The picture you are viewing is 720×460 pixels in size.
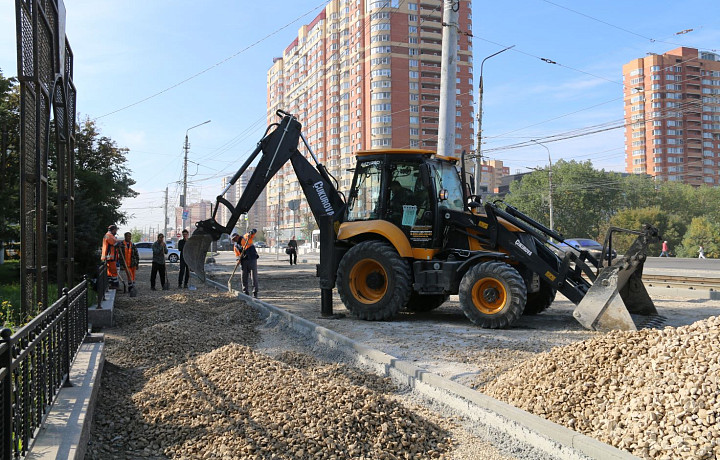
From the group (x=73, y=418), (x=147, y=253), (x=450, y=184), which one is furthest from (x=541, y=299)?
(x=147, y=253)

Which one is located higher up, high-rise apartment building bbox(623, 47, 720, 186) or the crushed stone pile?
high-rise apartment building bbox(623, 47, 720, 186)

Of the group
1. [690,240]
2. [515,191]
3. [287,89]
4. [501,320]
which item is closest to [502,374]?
[501,320]

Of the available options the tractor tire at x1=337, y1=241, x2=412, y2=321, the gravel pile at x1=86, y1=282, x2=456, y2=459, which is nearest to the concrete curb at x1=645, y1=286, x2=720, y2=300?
the tractor tire at x1=337, y1=241, x2=412, y2=321

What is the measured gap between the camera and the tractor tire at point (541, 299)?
10.4 meters

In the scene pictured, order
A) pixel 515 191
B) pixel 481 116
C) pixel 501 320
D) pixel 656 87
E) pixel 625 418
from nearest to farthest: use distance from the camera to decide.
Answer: pixel 625 418
pixel 501 320
pixel 481 116
pixel 515 191
pixel 656 87

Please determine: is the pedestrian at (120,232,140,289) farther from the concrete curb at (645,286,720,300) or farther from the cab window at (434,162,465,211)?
the concrete curb at (645,286,720,300)

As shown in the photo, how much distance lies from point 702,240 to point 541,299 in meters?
47.3

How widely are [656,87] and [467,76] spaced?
2748 cm

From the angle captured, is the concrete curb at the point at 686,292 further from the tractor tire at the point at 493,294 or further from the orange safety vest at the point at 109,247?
the orange safety vest at the point at 109,247

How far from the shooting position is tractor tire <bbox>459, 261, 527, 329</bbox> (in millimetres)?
8969

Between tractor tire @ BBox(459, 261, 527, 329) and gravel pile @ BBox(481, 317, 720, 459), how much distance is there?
3.09 m

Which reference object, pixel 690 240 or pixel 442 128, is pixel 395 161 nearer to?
pixel 442 128

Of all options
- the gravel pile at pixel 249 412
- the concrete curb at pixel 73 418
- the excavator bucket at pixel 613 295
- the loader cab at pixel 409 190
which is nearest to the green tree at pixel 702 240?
the loader cab at pixel 409 190

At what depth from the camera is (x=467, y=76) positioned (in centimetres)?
8456
